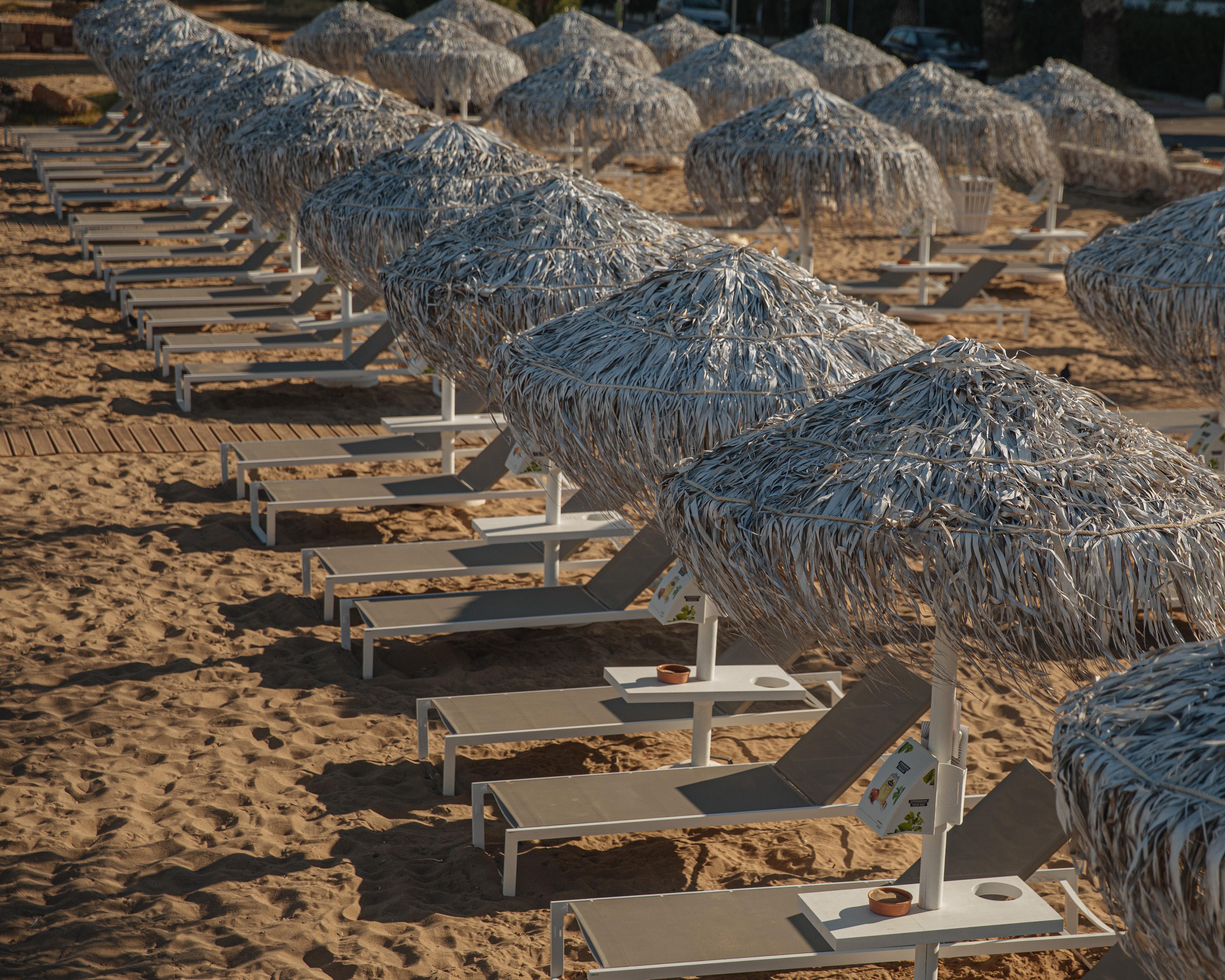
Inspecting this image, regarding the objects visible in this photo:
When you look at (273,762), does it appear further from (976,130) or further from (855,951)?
(976,130)

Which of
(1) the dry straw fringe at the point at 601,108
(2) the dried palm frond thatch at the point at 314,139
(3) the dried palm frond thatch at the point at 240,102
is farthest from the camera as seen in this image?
(1) the dry straw fringe at the point at 601,108

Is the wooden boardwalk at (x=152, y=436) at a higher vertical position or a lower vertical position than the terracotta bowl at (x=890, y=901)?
higher

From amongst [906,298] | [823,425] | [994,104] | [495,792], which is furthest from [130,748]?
[994,104]

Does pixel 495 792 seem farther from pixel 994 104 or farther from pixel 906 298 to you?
pixel 994 104

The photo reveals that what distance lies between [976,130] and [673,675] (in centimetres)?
1024

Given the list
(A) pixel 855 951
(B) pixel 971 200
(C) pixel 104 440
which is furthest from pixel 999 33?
(A) pixel 855 951

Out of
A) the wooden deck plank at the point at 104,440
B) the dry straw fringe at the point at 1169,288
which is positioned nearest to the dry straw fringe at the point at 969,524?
the dry straw fringe at the point at 1169,288

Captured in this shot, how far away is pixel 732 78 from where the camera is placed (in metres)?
17.9

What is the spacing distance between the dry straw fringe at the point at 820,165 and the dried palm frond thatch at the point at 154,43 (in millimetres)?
7862

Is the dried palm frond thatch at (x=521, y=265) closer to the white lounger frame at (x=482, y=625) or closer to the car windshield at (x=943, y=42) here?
the white lounger frame at (x=482, y=625)

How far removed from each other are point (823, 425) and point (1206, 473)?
2.94 feet

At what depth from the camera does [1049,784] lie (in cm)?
373

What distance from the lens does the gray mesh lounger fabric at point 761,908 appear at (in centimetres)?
357

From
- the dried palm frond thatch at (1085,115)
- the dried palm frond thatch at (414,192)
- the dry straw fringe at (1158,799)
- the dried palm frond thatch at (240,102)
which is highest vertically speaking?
the dried palm frond thatch at (1085,115)
